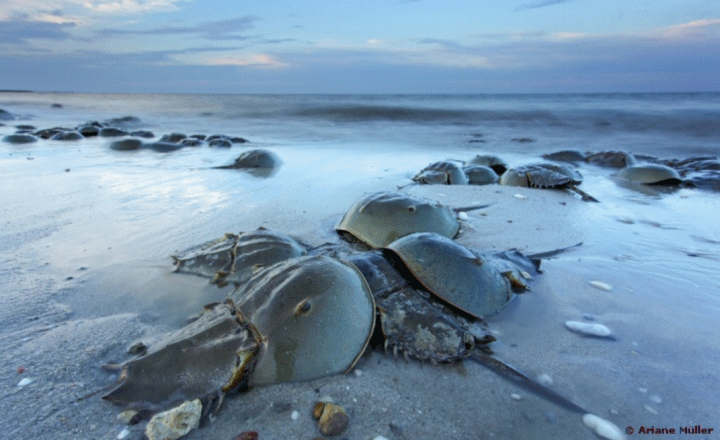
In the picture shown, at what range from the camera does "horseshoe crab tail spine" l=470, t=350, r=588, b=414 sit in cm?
147

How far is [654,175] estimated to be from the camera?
211 inches

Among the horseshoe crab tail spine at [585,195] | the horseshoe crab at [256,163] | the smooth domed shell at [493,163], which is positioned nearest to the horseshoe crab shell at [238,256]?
the horseshoe crab tail spine at [585,195]

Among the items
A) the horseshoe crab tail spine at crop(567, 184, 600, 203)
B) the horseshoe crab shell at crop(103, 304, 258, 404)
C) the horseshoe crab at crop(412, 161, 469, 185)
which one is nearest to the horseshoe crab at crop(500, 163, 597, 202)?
the horseshoe crab tail spine at crop(567, 184, 600, 203)

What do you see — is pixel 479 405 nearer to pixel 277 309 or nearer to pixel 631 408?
pixel 631 408

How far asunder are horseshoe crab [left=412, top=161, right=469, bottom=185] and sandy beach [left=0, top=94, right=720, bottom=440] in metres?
0.42

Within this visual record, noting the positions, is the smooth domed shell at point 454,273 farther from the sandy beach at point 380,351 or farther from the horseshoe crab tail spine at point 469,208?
the horseshoe crab tail spine at point 469,208

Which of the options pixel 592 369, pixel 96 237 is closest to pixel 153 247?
pixel 96 237

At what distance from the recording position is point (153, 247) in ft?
9.58

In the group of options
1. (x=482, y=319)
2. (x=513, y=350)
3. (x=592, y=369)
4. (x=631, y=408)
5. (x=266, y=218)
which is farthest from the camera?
(x=266, y=218)

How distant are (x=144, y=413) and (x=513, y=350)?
54.9 inches

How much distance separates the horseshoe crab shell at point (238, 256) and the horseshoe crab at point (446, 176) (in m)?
2.84

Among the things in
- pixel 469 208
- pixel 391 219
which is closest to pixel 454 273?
pixel 391 219

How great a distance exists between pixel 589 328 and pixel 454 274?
2.18ft

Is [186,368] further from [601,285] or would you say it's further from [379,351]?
[601,285]
